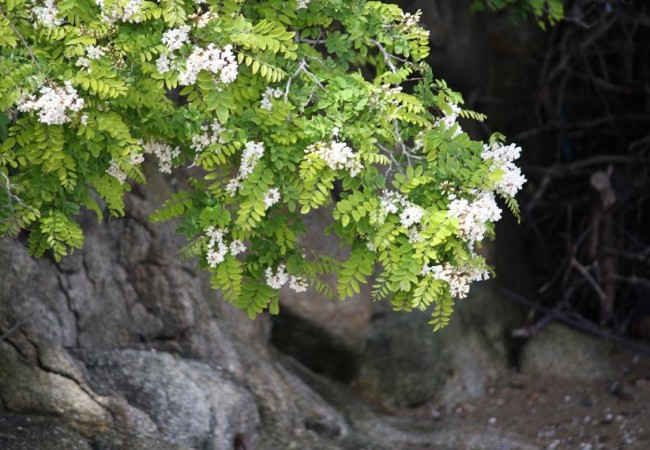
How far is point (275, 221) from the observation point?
11.0ft

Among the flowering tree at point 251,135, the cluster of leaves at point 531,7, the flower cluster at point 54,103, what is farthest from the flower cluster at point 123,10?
the cluster of leaves at point 531,7

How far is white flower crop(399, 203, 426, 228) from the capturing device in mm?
2992

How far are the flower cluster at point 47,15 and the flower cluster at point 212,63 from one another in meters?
0.45

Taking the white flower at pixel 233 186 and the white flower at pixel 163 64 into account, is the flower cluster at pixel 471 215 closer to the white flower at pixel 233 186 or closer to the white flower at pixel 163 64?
the white flower at pixel 233 186

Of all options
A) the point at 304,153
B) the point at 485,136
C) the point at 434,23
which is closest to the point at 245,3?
the point at 304,153

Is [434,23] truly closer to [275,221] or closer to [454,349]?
[454,349]

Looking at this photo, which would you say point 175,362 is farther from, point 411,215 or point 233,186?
point 411,215

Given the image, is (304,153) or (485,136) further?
(485,136)

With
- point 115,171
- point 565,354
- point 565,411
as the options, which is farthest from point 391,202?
point 565,354

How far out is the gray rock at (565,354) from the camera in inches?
232

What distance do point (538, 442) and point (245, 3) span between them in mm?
2984

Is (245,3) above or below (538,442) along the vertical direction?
above

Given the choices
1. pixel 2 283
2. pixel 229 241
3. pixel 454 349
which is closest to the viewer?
pixel 229 241

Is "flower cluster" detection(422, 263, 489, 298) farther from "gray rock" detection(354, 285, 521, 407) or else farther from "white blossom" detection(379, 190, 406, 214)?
"gray rock" detection(354, 285, 521, 407)
